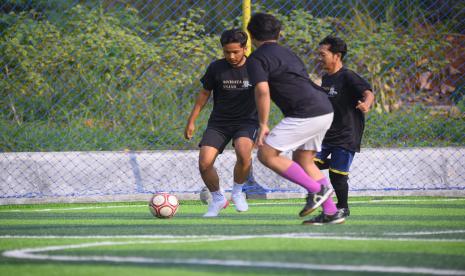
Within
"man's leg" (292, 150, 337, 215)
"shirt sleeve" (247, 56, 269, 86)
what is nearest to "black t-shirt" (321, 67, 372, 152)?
"man's leg" (292, 150, 337, 215)

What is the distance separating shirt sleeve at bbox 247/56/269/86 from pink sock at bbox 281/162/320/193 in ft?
2.21

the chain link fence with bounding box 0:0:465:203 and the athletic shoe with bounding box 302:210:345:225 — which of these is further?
the chain link fence with bounding box 0:0:465:203

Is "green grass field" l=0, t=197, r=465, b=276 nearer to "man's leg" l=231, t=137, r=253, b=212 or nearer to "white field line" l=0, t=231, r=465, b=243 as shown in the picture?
"white field line" l=0, t=231, r=465, b=243

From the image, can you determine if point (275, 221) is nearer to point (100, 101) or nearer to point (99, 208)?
point (99, 208)

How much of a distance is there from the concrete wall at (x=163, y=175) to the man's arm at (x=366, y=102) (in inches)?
95.2

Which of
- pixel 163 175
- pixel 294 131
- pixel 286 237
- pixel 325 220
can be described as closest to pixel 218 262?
pixel 286 237

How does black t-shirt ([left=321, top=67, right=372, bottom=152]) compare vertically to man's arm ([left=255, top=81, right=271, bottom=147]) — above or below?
below

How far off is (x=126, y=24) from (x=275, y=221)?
16.0 feet

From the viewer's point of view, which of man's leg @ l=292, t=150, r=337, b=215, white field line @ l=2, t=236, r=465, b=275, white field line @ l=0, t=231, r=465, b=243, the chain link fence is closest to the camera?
white field line @ l=2, t=236, r=465, b=275

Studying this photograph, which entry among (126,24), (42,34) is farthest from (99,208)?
(126,24)

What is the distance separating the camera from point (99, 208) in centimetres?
857

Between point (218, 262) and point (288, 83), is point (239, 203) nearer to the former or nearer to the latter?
point (288, 83)

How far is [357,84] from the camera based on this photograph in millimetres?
7461

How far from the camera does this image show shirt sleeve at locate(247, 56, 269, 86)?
244 inches
